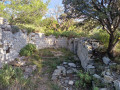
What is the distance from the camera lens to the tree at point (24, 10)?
26.4 feet

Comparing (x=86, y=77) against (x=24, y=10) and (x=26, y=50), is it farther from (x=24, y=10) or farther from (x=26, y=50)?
(x=24, y=10)

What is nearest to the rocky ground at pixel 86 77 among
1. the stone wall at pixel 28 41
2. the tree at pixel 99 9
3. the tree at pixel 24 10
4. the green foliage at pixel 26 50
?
the stone wall at pixel 28 41

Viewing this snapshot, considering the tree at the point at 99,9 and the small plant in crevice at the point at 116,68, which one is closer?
the small plant in crevice at the point at 116,68

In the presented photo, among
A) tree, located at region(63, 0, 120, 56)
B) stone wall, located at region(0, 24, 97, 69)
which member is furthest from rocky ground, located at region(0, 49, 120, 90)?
tree, located at region(63, 0, 120, 56)

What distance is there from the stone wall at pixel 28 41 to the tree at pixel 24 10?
6.97 ft

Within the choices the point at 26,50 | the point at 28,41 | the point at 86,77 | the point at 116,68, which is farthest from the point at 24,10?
the point at 116,68

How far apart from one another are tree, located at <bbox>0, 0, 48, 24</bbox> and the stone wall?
2.12 m

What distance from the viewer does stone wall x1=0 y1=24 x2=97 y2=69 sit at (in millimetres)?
4636

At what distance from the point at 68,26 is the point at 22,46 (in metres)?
8.71

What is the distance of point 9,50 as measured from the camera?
5324 mm

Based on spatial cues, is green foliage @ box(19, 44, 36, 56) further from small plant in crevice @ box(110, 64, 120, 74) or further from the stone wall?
small plant in crevice @ box(110, 64, 120, 74)

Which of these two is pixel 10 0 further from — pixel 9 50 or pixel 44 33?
pixel 9 50

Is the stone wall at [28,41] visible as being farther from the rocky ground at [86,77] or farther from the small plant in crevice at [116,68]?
the small plant in crevice at [116,68]

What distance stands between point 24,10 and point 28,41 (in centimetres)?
297
